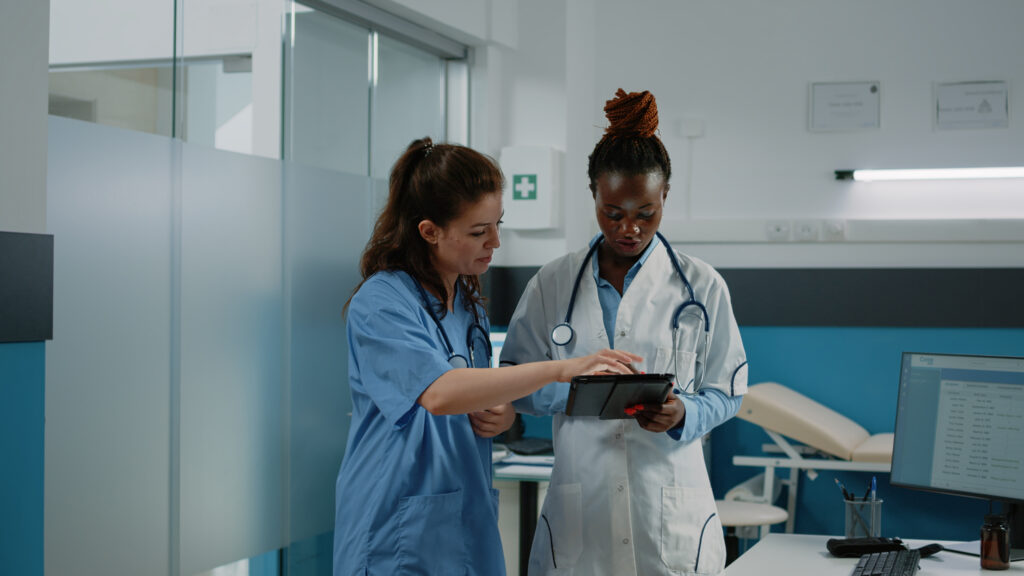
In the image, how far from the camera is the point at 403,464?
4.62 ft

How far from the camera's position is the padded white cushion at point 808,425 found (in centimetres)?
336

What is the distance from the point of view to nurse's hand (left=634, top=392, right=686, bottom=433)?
1.45m

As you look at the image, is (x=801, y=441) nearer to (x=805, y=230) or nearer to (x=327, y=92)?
(x=805, y=230)

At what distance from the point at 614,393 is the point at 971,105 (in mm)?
3255

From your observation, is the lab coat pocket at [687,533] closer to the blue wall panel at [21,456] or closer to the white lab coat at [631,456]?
the white lab coat at [631,456]

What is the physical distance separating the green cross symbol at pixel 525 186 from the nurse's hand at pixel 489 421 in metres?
2.38

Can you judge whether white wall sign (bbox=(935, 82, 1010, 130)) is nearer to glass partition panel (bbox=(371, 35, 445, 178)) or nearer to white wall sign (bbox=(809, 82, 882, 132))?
white wall sign (bbox=(809, 82, 882, 132))

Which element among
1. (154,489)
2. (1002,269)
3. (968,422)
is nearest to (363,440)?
(154,489)

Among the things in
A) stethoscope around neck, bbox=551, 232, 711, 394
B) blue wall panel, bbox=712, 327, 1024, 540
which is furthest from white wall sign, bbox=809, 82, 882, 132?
stethoscope around neck, bbox=551, 232, 711, 394

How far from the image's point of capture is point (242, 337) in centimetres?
Result: 261

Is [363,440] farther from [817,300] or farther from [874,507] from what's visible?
[817,300]

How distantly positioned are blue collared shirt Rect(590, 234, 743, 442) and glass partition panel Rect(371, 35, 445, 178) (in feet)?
5.95

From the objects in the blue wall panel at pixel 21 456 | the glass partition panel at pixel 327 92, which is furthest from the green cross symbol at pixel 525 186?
the blue wall panel at pixel 21 456

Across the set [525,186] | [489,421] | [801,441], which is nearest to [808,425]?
[801,441]
